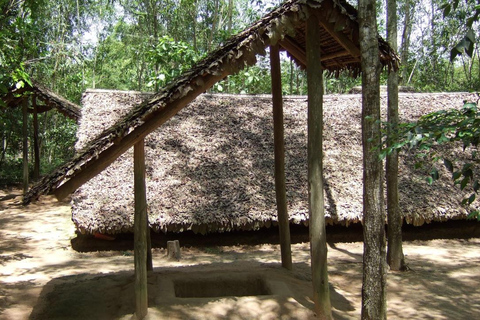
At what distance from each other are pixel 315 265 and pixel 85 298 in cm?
264

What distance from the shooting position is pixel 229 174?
29.0ft

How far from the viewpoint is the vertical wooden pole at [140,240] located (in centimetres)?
421

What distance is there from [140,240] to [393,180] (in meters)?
4.00

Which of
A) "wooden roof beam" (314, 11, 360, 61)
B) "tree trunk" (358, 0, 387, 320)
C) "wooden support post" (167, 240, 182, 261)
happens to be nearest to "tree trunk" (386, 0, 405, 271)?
"wooden roof beam" (314, 11, 360, 61)

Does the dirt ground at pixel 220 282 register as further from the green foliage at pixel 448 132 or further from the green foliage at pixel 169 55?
the green foliage at pixel 169 55

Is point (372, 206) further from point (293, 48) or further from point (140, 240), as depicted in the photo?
point (293, 48)

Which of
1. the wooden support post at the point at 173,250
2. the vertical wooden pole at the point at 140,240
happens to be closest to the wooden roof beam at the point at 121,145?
the vertical wooden pole at the point at 140,240

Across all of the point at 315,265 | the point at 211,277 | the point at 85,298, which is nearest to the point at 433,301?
the point at 315,265

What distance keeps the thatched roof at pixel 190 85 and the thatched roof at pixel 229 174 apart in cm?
398

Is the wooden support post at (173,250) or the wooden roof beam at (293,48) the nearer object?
the wooden roof beam at (293,48)

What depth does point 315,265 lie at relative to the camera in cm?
454

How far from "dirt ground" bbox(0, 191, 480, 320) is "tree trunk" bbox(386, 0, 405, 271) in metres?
0.31

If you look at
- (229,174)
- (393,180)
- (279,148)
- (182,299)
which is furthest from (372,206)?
(229,174)

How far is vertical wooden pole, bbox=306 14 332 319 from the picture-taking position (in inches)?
177
